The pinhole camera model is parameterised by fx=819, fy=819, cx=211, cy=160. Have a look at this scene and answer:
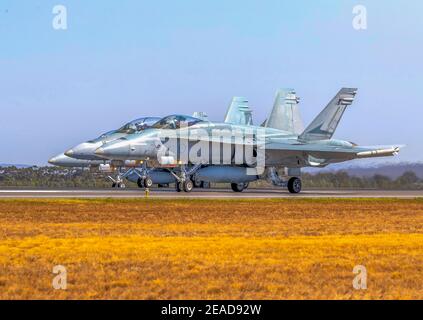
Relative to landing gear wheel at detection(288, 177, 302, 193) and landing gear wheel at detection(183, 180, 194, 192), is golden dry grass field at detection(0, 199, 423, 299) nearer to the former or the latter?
landing gear wheel at detection(183, 180, 194, 192)

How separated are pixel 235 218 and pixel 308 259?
8.79 m

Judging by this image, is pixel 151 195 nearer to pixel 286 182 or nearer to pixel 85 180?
pixel 286 182

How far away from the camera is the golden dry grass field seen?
1041cm

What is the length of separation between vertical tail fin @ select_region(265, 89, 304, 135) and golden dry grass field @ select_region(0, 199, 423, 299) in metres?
23.0

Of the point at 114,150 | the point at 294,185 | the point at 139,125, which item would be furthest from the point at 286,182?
the point at 114,150

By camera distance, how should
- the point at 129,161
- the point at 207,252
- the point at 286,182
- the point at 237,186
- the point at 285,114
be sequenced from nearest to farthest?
1. the point at 207,252
2. the point at 237,186
3. the point at 286,182
4. the point at 129,161
5. the point at 285,114

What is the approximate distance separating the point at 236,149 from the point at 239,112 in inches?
483

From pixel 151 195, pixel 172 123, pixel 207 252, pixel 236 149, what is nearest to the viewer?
pixel 207 252

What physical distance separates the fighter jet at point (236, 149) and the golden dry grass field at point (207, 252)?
11987mm

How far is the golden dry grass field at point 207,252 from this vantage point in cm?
1041

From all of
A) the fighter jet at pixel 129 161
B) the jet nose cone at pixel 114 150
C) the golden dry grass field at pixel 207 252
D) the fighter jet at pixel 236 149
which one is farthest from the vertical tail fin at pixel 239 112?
the golden dry grass field at pixel 207 252

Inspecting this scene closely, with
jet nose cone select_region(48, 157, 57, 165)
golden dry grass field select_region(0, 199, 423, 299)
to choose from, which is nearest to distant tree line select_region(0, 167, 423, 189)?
jet nose cone select_region(48, 157, 57, 165)

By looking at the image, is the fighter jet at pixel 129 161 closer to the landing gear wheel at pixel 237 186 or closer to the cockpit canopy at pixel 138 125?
the cockpit canopy at pixel 138 125

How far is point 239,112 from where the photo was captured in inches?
2050
